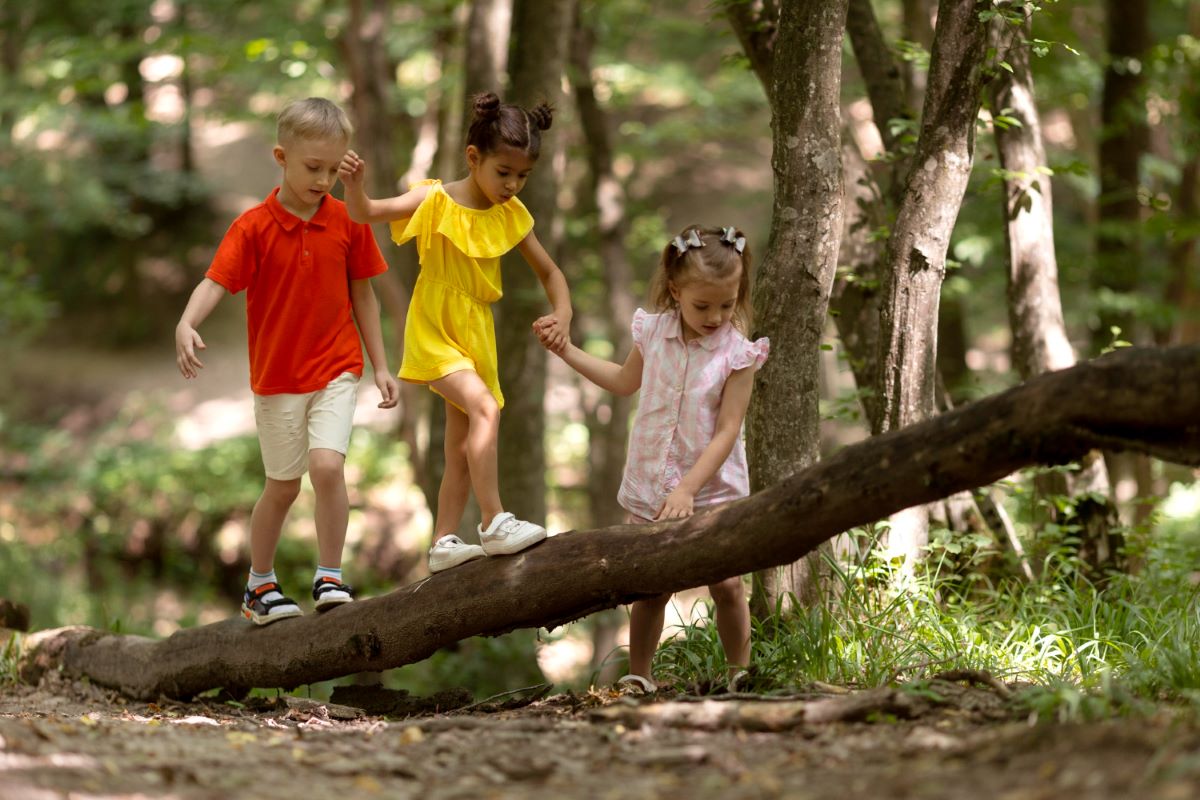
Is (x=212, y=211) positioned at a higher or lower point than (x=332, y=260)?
higher

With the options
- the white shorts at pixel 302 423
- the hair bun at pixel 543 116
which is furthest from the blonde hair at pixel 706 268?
the white shorts at pixel 302 423

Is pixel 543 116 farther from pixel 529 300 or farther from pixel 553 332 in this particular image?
pixel 529 300

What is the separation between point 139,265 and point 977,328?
50.0 ft

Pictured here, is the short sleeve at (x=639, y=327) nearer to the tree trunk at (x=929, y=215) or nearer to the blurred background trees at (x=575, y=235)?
the blurred background trees at (x=575, y=235)

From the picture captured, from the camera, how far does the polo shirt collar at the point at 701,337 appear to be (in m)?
4.32

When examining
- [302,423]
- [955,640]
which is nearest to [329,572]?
[302,423]

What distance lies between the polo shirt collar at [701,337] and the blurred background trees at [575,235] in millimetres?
553

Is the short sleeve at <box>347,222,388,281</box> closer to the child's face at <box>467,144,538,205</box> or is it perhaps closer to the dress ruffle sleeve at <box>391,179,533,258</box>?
the dress ruffle sleeve at <box>391,179,533,258</box>

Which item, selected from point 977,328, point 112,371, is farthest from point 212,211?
point 977,328

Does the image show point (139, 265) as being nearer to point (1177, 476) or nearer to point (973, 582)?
point (1177, 476)

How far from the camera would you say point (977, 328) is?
19.8 metres

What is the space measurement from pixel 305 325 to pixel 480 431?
969mm

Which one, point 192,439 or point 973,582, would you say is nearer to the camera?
point 973,582

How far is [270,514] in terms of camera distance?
198 inches
